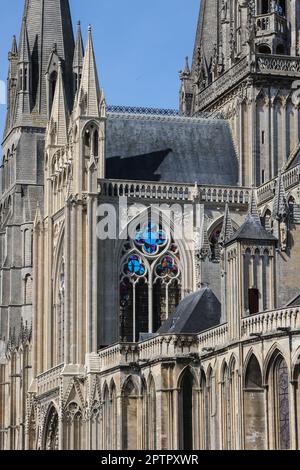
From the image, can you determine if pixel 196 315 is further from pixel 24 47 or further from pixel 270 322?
pixel 24 47

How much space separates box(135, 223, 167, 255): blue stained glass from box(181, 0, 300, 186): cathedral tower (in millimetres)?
5875

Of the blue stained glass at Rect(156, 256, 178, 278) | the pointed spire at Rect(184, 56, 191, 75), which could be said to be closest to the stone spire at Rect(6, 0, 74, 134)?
the pointed spire at Rect(184, 56, 191, 75)

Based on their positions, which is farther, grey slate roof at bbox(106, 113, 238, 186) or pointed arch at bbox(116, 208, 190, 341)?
grey slate roof at bbox(106, 113, 238, 186)

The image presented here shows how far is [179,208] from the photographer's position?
271 ft

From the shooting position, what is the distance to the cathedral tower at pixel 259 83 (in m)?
85.1

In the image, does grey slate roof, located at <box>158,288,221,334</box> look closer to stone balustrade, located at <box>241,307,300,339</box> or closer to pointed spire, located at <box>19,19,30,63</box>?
stone balustrade, located at <box>241,307,300,339</box>

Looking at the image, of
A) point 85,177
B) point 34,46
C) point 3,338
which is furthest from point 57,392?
point 34,46

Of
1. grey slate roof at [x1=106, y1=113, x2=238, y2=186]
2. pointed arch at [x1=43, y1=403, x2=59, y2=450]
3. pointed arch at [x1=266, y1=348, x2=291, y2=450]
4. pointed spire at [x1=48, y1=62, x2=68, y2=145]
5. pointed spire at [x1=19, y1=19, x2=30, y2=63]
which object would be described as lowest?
pointed arch at [x1=266, y1=348, x2=291, y2=450]

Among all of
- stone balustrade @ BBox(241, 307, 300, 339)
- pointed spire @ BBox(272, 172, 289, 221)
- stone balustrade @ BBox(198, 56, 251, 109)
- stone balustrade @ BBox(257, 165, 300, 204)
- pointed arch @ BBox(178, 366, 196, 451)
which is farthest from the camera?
stone balustrade @ BBox(198, 56, 251, 109)

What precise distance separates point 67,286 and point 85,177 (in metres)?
5.71

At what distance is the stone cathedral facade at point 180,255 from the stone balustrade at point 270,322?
11 centimetres

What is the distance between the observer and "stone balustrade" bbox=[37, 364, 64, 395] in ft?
268

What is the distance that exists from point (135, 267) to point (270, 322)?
73.4 ft

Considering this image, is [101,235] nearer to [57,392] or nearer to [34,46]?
[57,392]
